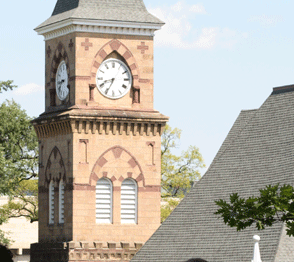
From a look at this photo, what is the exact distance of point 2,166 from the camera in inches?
2144

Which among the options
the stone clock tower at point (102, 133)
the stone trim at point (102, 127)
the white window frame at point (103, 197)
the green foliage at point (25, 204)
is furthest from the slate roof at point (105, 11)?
the green foliage at point (25, 204)

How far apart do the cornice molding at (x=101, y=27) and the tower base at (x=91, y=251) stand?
33.8 ft

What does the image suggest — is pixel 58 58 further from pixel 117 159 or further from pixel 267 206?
pixel 267 206

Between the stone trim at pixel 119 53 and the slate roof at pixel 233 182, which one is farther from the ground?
the stone trim at pixel 119 53

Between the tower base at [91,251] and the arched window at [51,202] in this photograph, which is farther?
the arched window at [51,202]

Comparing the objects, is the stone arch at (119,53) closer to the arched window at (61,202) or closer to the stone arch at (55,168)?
the stone arch at (55,168)

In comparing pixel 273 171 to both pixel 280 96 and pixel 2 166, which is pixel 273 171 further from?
pixel 2 166

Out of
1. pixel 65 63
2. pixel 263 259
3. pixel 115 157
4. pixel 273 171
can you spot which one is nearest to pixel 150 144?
pixel 115 157

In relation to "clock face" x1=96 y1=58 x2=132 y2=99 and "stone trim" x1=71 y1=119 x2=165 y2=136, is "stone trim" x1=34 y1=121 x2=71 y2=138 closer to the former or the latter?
"stone trim" x1=71 y1=119 x2=165 y2=136

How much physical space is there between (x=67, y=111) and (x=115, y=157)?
3.23m

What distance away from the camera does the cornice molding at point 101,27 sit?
2010 inches

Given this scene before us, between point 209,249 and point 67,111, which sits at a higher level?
point 67,111

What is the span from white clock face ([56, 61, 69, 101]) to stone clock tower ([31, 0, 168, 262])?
0.16 feet

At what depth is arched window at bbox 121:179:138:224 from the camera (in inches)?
2035
